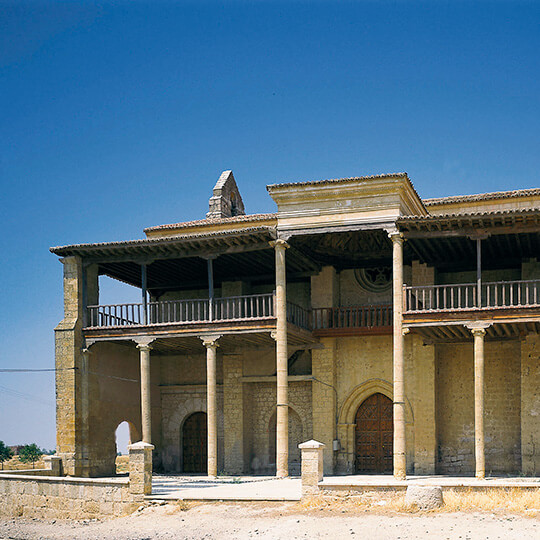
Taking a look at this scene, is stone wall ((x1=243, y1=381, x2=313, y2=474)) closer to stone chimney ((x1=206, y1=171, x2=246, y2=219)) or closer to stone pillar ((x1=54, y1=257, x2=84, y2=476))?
stone pillar ((x1=54, y1=257, x2=84, y2=476))

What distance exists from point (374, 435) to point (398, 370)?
173 inches

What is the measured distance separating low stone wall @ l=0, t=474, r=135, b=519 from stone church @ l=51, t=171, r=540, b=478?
3642 mm

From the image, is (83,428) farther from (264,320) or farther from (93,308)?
(264,320)

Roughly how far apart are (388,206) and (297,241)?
3008 millimetres

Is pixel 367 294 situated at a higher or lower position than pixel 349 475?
higher

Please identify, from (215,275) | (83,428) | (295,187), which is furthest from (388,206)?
(83,428)

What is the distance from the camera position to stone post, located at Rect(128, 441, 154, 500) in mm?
18297

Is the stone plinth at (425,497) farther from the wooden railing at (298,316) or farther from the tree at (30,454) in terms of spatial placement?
the tree at (30,454)

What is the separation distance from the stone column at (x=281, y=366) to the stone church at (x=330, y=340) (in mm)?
41

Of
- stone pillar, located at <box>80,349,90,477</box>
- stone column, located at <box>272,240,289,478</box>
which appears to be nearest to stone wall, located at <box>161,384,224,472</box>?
stone pillar, located at <box>80,349,90,477</box>

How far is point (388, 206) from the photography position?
73.5ft

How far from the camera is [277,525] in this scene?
15.3m

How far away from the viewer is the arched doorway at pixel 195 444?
28266mm

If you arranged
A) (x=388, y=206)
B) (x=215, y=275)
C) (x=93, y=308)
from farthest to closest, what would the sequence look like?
(x=215, y=275) → (x=93, y=308) → (x=388, y=206)
